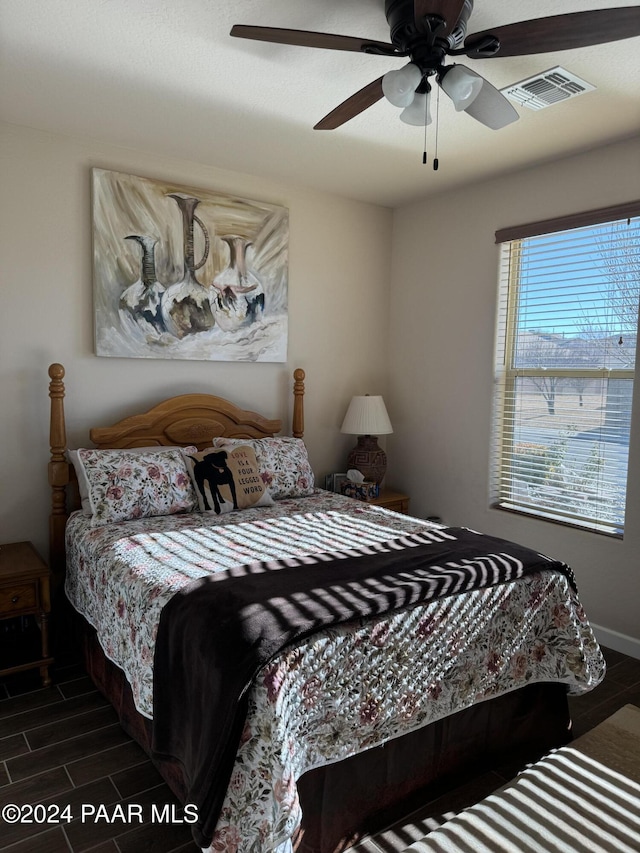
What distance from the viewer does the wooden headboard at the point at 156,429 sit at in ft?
9.97

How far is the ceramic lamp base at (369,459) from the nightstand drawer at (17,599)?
7.13ft

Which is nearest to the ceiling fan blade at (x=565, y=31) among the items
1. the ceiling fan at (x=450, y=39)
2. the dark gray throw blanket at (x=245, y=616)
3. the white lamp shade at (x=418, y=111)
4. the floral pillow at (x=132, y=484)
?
the ceiling fan at (x=450, y=39)

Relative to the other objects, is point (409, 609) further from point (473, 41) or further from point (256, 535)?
point (473, 41)

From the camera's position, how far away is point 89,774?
210 centimetres

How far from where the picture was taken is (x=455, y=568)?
6.97ft

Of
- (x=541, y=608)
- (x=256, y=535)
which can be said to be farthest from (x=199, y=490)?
(x=541, y=608)

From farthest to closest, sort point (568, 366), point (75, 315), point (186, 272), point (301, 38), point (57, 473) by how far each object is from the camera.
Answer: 1. point (186, 272)
2. point (568, 366)
3. point (75, 315)
4. point (57, 473)
5. point (301, 38)

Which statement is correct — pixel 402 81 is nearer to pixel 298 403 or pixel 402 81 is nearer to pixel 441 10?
pixel 441 10

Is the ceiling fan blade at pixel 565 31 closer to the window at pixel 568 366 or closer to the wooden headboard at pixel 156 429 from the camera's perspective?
the window at pixel 568 366

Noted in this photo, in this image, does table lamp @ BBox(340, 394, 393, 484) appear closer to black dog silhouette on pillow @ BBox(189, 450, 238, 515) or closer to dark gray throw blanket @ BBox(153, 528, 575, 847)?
black dog silhouette on pillow @ BBox(189, 450, 238, 515)

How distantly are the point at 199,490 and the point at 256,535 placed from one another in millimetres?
584

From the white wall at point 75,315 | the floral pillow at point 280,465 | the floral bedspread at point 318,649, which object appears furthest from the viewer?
the floral pillow at point 280,465

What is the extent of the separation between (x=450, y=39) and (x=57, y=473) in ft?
8.48

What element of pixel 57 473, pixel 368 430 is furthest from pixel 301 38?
pixel 368 430
